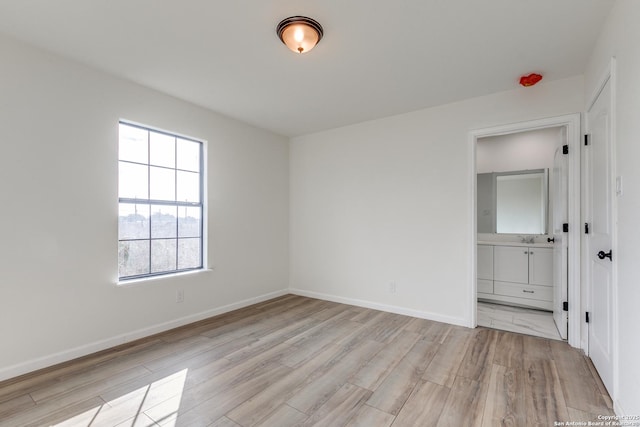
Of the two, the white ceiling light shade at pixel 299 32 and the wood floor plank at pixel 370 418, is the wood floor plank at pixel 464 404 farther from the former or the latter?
the white ceiling light shade at pixel 299 32

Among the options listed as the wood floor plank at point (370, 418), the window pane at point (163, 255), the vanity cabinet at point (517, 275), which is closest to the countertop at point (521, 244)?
the vanity cabinet at point (517, 275)

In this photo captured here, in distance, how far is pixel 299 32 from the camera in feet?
6.98

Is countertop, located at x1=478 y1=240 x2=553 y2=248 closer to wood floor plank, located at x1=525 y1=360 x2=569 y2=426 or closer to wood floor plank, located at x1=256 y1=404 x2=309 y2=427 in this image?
wood floor plank, located at x1=525 y1=360 x2=569 y2=426

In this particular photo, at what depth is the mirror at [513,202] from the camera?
4.42m

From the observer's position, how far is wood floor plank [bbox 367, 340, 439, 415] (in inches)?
79.4

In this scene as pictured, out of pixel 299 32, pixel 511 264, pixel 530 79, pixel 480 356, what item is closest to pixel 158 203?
pixel 299 32

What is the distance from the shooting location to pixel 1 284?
7.50 feet

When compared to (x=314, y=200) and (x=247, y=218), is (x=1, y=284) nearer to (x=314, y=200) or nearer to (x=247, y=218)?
(x=247, y=218)

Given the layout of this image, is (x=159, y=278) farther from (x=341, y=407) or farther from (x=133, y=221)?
(x=341, y=407)

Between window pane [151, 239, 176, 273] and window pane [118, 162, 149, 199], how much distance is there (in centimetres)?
56

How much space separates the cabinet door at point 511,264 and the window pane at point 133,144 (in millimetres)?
4860

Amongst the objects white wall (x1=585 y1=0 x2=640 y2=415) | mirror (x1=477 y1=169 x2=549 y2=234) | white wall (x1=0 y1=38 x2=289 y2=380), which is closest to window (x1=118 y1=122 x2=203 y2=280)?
white wall (x1=0 y1=38 x2=289 y2=380)

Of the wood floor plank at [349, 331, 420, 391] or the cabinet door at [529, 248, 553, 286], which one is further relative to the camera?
the cabinet door at [529, 248, 553, 286]

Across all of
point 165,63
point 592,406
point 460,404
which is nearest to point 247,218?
point 165,63
